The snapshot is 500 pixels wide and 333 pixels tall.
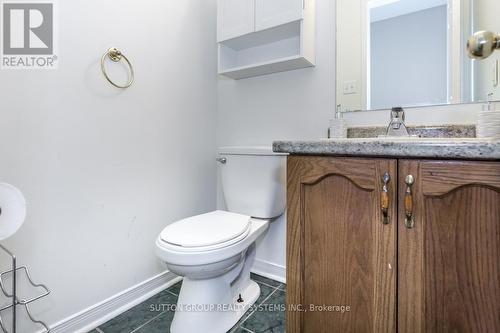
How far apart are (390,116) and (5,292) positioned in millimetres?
1652

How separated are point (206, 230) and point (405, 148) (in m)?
0.81

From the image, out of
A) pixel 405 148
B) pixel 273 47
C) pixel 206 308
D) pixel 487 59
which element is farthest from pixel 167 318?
pixel 487 59

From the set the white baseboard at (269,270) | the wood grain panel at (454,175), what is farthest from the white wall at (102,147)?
the wood grain panel at (454,175)

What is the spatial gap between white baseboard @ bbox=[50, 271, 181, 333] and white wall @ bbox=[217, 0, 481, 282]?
0.62 meters

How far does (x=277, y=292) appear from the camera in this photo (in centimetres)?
141

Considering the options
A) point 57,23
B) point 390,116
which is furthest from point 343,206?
point 57,23

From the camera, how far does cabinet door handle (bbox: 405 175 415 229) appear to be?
22.5 inches

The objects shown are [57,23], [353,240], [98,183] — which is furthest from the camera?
[98,183]

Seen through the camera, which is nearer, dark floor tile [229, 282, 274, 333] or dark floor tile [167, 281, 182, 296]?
dark floor tile [229, 282, 274, 333]

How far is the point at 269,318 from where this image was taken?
1196 mm

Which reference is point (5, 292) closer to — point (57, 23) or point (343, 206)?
point (57, 23)

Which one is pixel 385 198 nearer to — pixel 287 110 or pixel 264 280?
pixel 287 110

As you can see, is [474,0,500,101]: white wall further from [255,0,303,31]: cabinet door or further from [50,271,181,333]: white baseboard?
[50,271,181,333]: white baseboard

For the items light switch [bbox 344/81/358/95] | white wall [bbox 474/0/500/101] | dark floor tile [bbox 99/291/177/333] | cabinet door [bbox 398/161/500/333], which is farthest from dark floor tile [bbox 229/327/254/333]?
white wall [bbox 474/0/500/101]
